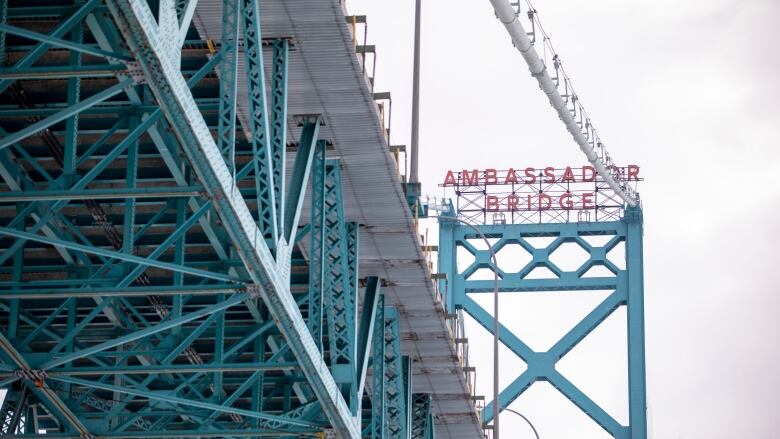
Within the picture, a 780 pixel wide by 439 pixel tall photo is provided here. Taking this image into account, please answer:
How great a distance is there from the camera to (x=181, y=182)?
35.7 meters

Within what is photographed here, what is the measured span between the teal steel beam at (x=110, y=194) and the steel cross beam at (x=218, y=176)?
669 millimetres

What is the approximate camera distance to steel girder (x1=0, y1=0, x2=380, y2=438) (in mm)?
29781

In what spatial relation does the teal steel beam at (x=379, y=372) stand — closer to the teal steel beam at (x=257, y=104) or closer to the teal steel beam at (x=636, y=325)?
the teal steel beam at (x=257, y=104)

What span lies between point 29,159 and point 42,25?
3275 mm

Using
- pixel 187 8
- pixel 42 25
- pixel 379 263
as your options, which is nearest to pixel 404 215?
→ pixel 379 263

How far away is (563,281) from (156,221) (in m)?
67.3

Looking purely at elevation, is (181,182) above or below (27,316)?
above

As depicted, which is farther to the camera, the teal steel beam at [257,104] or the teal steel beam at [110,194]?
the teal steel beam at [257,104]

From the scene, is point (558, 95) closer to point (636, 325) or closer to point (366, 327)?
point (636, 325)

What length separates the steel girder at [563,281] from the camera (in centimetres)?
10538

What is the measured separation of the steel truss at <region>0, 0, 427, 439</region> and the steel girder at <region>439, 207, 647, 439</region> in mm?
54384

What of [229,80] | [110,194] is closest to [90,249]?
[110,194]

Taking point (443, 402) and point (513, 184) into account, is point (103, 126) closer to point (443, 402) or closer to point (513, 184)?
point (443, 402)

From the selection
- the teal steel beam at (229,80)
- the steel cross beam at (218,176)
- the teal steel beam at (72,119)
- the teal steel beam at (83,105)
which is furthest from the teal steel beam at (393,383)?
the teal steel beam at (83,105)
